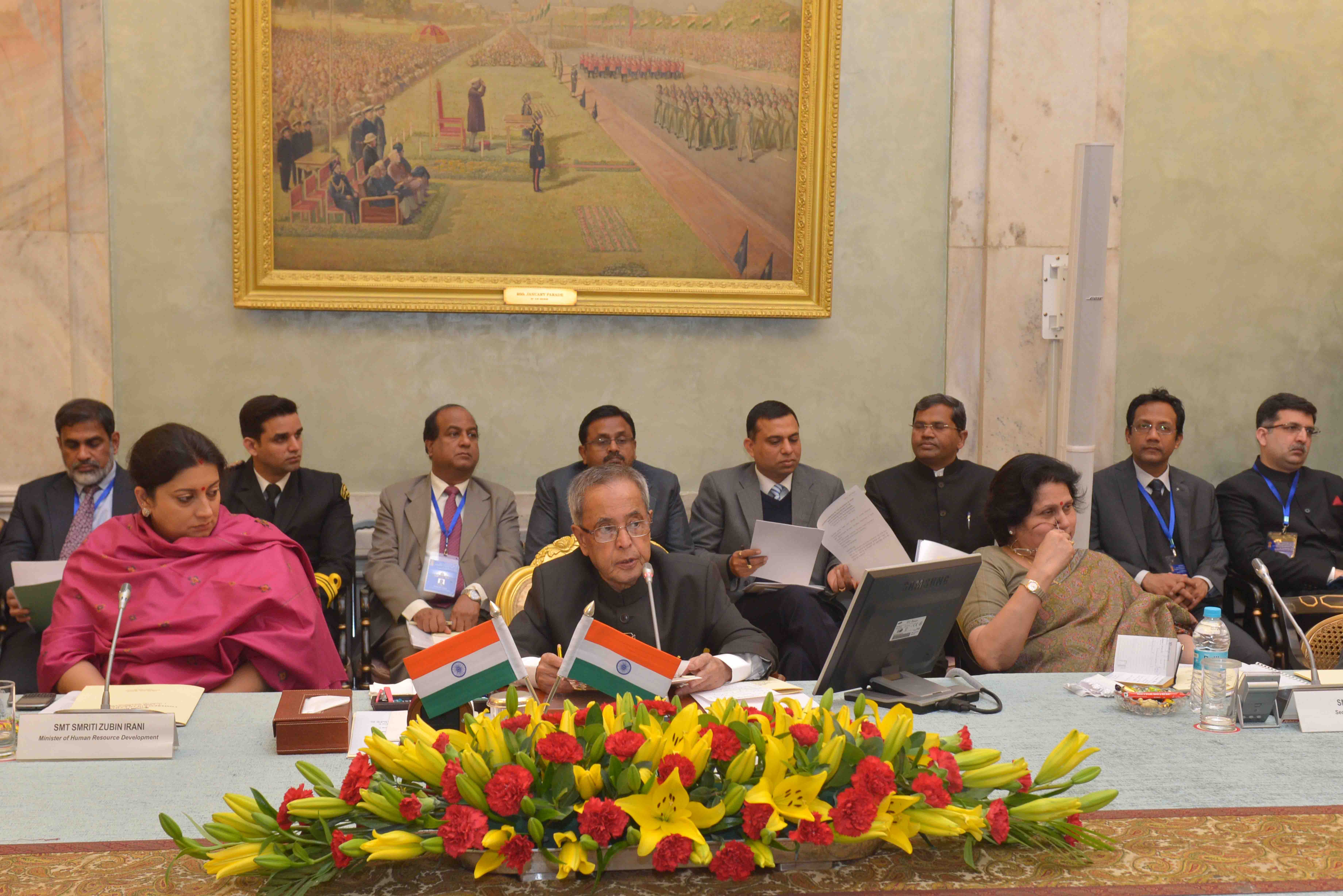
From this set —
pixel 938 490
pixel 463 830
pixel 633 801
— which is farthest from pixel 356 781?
pixel 938 490

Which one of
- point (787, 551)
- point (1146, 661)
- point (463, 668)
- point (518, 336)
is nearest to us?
point (463, 668)

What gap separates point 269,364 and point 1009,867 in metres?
4.63

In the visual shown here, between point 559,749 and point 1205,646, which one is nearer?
point 559,749

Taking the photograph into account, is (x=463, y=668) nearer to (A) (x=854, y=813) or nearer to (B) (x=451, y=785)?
(B) (x=451, y=785)

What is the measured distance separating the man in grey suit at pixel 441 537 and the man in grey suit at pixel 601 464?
0.12 meters

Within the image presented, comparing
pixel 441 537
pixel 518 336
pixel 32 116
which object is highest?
pixel 32 116

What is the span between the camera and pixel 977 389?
19.9 feet

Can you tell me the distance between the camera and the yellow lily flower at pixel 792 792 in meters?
1.73

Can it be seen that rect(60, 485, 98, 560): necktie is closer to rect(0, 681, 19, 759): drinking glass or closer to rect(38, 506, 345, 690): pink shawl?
Result: rect(38, 506, 345, 690): pink shawl

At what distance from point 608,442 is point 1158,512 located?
102 inches

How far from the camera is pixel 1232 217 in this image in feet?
20.4

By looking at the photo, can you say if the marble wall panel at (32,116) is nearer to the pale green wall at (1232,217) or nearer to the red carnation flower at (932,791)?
the red carnation flower at (932,791)

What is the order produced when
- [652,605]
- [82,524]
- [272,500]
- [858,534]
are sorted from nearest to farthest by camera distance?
[652,605] → [858,534] → [82,524] → [272,500]

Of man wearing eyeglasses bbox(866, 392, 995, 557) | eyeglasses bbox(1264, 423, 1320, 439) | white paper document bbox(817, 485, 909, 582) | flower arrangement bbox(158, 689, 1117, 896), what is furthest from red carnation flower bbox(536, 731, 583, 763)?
eyeglasses bbox(1264, 423, 1320, 439)
